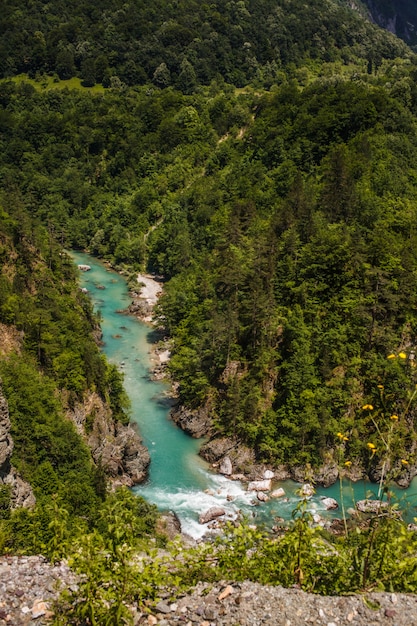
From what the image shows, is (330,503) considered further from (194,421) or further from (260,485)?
(194,421)

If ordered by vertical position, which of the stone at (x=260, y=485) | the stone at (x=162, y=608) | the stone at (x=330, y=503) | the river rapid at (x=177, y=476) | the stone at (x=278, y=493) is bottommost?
the river rapid at (x=177, y=476)

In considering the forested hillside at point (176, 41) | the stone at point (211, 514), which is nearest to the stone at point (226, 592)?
the stone at point (211, 514)

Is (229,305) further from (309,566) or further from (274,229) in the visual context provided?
(309,566)

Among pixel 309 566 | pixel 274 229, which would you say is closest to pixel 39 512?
pixel 309 566

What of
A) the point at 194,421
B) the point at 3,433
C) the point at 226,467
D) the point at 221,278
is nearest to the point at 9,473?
the point at 3,433

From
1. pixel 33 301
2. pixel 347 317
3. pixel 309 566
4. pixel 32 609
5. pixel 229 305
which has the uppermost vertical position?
pixel 309 566

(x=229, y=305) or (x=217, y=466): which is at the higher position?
(x=229, y=305)

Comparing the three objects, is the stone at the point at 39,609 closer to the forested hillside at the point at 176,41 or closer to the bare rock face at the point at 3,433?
the bare rock face at the point at 3,433
